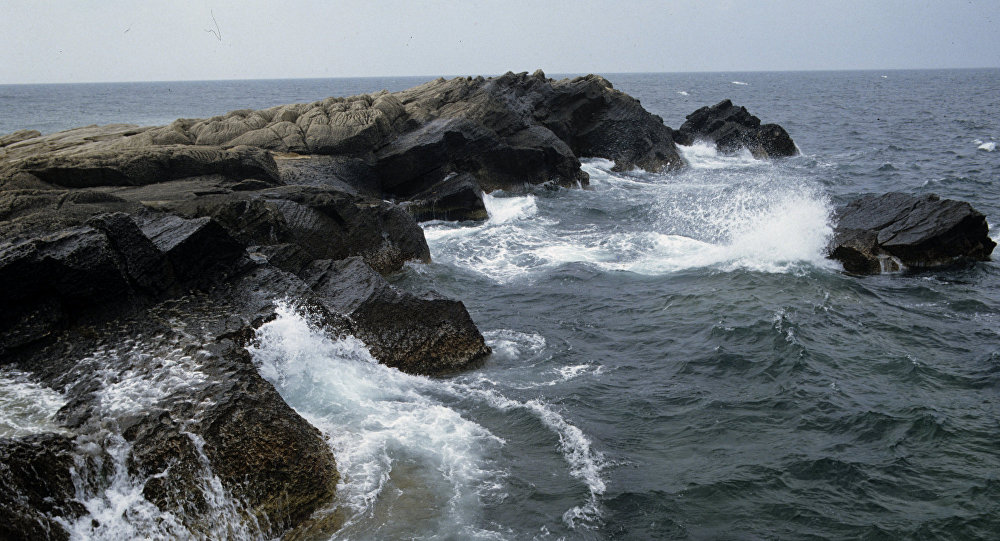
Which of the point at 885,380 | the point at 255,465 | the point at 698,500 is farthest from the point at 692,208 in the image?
the point at 255,465

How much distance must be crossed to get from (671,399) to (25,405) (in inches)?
322

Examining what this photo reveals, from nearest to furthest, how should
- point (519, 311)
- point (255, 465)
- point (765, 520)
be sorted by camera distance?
point (255, 465), point (765, 520), point (519, 311)

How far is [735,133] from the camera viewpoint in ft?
123

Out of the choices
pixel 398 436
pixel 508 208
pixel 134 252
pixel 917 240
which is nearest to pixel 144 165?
pixel 134 252

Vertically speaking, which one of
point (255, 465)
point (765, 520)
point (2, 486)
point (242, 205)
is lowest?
point (765, 520)

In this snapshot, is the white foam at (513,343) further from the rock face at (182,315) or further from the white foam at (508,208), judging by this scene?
the white foam at (508,208)

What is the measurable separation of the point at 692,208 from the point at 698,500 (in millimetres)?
15814

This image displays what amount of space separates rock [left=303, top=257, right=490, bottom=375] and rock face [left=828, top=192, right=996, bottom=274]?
32.1 feet

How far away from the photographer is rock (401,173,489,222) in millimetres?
21172

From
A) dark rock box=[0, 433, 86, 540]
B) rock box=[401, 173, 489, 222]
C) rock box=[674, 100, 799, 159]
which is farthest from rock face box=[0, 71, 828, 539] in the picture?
rock box=[674, 100, 799, 159]

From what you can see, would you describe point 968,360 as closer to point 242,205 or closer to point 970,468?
point 970,468

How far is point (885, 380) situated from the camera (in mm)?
10891

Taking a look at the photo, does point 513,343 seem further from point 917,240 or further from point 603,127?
point 603,127

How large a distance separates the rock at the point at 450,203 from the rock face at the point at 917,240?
401 inches
